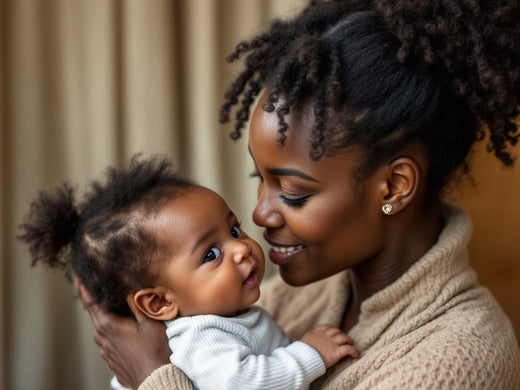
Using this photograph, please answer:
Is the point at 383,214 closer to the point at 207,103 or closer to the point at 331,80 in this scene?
the point at 331,80

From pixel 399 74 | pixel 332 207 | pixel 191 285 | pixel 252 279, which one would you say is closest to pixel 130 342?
pixel 191 285

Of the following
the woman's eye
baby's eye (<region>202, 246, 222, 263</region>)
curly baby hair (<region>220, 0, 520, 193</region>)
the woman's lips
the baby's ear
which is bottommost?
the baby's ear

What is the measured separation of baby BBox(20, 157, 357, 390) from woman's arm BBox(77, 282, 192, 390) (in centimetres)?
2

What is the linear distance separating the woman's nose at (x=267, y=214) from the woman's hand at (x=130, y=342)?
1.06 feet

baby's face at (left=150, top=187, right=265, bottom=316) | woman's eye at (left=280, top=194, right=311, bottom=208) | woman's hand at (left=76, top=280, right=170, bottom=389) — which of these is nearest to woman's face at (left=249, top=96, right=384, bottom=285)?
woman's eye at (left=280, top=194, right=311, bottom=208)

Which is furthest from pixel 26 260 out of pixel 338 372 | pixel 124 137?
pixel 338 372

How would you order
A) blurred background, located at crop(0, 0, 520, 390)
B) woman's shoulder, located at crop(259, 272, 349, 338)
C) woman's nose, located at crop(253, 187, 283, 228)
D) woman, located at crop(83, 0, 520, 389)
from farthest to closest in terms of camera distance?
1. blurred background, located at crop(0, 0, 520, 390)
2. woman's shoulder, located at crop(259, 272, 349, 338)
3. woman's nose, located at crop(253, 187, 283, 228)
4. woman, located at crop(83, 0, 520, 389)

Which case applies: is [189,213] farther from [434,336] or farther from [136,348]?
[434,336]

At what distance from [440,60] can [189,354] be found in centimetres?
81

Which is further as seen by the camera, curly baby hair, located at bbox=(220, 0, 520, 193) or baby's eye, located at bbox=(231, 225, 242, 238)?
baby's eye, located at bbox=(231, 225, 242, 238)

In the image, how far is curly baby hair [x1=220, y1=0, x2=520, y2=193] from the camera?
1.33 meters

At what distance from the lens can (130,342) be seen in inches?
56.3

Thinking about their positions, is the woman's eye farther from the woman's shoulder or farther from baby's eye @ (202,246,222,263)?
the woman's shoulder

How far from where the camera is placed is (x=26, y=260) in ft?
6.92
